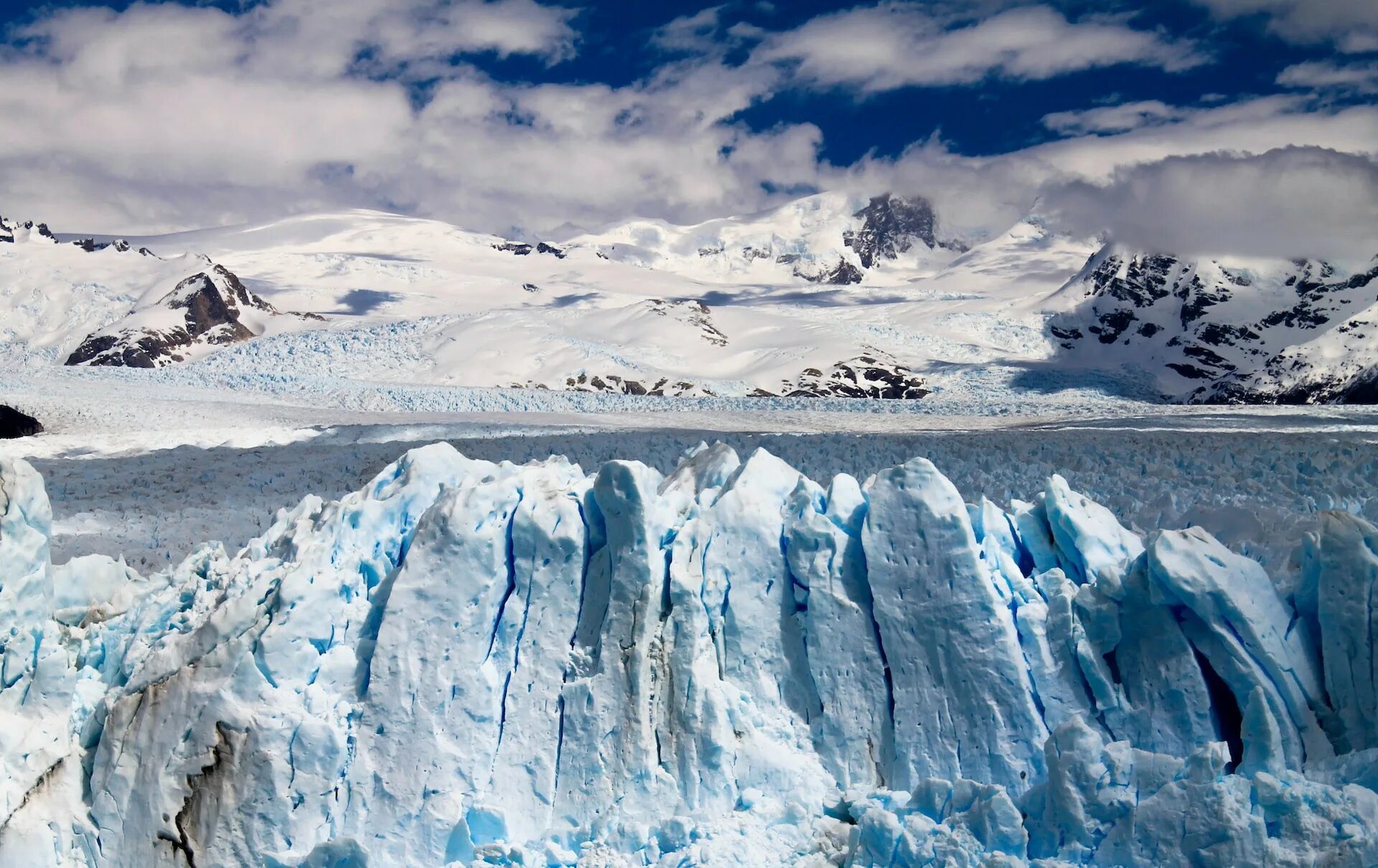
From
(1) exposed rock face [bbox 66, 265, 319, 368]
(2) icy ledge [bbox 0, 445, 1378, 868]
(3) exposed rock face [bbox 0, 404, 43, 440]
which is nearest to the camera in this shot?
(2) icy ledge [bbox 0, 445, 1378, 868]

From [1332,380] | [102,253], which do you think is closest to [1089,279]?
[1332,380]

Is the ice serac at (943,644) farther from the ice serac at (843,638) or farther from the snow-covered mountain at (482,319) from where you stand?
the snow-covered mountain at (482,319)

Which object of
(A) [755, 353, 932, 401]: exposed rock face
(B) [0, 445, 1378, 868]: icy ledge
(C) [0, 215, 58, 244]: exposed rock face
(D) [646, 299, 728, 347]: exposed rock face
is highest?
(C) [0, 215, 58, 244]: exposed rock face

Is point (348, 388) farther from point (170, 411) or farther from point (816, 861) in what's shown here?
point (816, 861)

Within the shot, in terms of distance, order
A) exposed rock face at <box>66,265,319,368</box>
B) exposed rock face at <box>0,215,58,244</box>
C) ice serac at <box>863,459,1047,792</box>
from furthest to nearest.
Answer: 1. exposed rock face at <box>0,215,58,244</box>
2. exposed rock face at <box>66,265,319,368</box>
3. ice serac at <box>863,459,1047,792</box>

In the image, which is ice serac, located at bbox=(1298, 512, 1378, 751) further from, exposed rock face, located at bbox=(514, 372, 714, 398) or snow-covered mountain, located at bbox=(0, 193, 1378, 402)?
exposed rock face, located at bbox=(514, 372, 714, 398)

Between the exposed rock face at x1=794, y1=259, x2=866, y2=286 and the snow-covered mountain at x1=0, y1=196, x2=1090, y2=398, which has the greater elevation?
the exposed rock face at x1=794, y1=259, x2=866, y2=286

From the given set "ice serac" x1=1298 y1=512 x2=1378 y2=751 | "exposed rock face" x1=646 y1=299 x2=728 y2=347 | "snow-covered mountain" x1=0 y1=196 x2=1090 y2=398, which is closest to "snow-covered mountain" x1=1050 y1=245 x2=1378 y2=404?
"snow-covered mountain" x1=0 y1=196 x2=1090 y2=398
